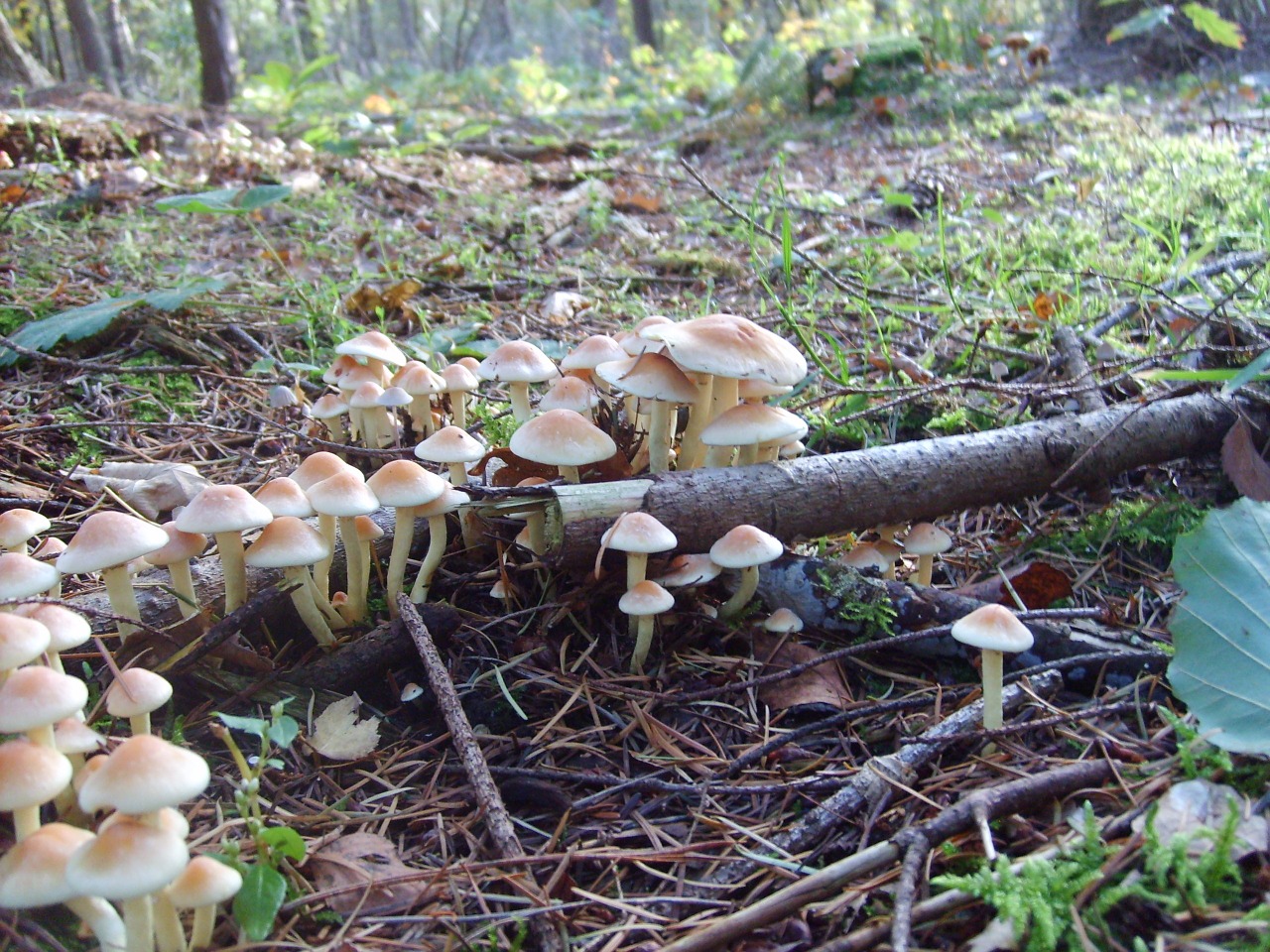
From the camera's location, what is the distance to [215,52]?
11375mm

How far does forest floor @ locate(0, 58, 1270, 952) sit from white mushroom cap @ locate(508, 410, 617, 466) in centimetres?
41

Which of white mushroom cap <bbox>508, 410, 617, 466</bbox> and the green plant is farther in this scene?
white mushroom cap <bbox>508, 410, 617, 466</bbox>

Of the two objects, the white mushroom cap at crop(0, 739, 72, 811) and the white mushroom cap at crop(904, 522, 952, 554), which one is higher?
the white mushroom cap at crop(0, 739, 72, 811)

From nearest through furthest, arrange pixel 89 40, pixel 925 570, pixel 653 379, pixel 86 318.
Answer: pixel 653 379 < pixel 925 570 < pixel 86 318 < pixel 89 40

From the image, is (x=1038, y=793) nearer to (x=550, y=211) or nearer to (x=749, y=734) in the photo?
(x=749, y=734)

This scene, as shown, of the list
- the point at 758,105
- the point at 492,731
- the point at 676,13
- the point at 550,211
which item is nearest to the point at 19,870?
the point at 492,731

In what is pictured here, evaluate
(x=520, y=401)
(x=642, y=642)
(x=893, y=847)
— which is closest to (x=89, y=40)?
(x=520, y=401)

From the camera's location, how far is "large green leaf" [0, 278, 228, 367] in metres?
4.01

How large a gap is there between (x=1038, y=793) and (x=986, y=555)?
128cm

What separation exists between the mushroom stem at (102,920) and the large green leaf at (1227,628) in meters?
2.10

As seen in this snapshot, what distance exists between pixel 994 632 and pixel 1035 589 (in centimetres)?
73

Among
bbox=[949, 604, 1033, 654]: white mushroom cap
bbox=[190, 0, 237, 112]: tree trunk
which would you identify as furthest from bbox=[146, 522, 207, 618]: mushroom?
bbox=[190, 0, 237, 112]: tree trunk

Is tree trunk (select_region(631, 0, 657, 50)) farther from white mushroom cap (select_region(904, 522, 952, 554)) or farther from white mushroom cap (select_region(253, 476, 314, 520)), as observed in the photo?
white mushroom cap (select_region(253, 476, 314, 520))

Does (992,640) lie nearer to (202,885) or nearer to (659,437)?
(659,437)
